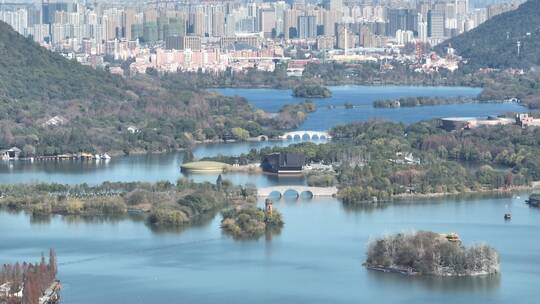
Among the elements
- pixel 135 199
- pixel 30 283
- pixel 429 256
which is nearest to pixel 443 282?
pixel 429 256

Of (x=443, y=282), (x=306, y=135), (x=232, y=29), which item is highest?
(x=232, y=29)

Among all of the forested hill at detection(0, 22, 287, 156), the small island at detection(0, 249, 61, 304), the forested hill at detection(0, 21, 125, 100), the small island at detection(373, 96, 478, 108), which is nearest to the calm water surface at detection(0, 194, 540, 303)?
the small island at detection(0, 249, 61, 304)

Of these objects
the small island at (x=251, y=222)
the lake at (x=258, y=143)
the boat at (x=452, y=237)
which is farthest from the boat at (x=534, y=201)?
the boat at (x=452, y=237)

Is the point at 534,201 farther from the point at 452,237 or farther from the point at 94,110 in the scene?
the point at 94,110

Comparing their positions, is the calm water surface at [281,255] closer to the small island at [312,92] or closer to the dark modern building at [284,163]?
the dark modern building at [284,163]

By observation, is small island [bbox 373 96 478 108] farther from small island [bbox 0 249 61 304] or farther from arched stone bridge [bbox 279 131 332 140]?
small island [bbox 0 249 61 304]

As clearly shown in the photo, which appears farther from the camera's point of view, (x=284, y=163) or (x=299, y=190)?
(x=284, y=163)
